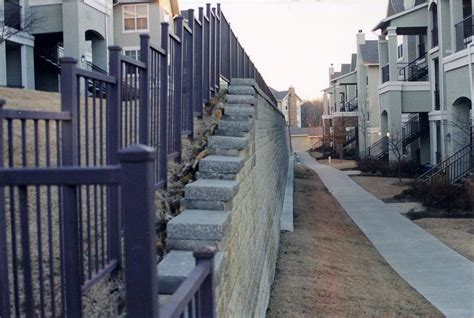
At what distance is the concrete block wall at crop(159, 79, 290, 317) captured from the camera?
3.93 m

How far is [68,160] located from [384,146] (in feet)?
112

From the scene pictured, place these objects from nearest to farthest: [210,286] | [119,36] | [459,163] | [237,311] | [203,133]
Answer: [210,286], [237,311], [203,133], [459,163], [119,36]

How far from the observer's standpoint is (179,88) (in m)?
5.43

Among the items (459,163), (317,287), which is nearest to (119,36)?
(459,163)

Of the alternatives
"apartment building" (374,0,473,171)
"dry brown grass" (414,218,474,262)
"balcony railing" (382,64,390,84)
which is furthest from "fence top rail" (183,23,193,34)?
"balcony railing" (382,64,390,84)

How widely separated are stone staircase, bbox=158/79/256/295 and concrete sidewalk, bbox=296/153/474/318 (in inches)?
167

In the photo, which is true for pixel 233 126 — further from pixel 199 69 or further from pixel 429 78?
pixel 429 78

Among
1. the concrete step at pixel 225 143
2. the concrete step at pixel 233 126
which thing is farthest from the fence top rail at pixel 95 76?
the concrete step at pixel 233 126

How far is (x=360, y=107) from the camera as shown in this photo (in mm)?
43688

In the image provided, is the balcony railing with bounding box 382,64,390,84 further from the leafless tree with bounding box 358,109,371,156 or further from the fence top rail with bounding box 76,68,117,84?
the fence top rail with bounding box 76,68,117,84

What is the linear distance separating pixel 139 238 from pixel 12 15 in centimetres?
2187

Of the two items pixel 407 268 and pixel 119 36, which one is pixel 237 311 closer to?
pixel 407 268

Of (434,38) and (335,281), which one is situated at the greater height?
(434,38)

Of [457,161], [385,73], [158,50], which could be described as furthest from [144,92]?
[385,73]
